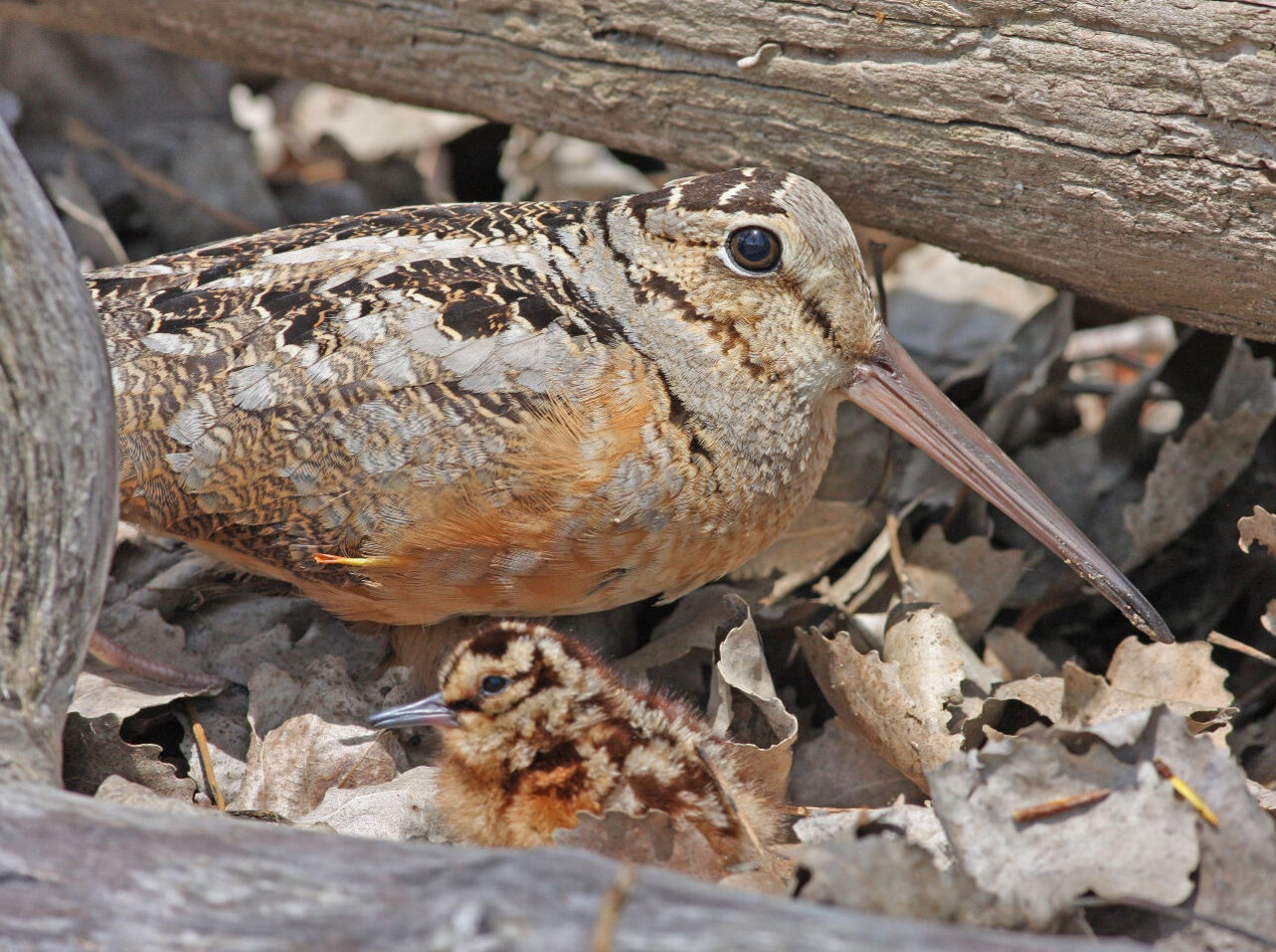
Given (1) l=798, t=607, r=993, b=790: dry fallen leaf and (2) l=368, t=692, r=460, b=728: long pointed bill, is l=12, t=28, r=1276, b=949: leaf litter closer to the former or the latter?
(1) l=798, t=607, r=993, b=790: dry fallen leaf

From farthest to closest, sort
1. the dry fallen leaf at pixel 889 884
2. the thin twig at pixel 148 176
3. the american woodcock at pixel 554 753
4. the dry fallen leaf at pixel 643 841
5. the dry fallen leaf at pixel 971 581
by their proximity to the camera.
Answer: the thin twig at pixel 148 176
the dry fallen leaf at pixel 971 581
the american woodcock at pixel 554 753
the dry fallen leaf at pixel 643 841
the dry fallen leaf at pixel 889 884

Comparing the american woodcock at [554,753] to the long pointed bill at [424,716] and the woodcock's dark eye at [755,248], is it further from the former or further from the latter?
the woodcock's dark eye at [755,248]

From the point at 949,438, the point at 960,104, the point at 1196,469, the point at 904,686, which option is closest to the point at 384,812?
the point at 904,686

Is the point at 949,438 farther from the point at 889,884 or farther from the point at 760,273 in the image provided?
the point at 889,884

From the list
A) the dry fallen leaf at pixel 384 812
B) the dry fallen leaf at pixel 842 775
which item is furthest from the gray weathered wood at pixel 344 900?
the dry fallen leaf at pixel 842 775

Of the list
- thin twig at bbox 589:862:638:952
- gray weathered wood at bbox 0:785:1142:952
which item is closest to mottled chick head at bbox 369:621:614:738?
gray weathered wood at bbox 0:785:1142:952

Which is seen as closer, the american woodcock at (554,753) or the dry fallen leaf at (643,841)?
the dry fallen leaf at (643,841)
